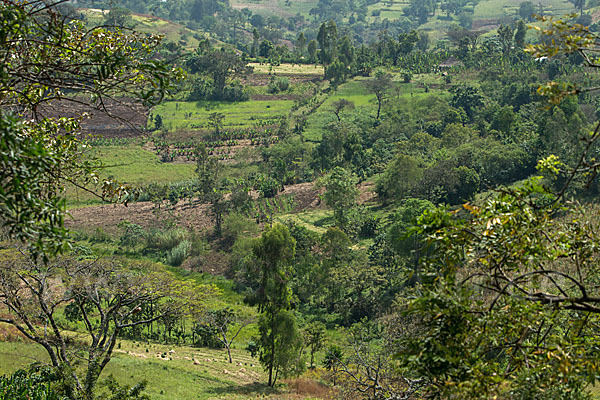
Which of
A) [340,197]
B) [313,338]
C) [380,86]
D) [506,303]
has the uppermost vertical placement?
[506,303]

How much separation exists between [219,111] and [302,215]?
83.9 feet

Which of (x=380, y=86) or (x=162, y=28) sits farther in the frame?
(x=162, y=28)

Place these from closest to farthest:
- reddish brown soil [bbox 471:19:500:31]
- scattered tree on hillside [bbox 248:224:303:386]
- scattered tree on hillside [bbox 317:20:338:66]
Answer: scattered tree on hillside [bbox 248:224:303:386] → scattered tree on hillside [bbox 317:20:338:66] → reddish brown soil [bbox 471:19:500:31]

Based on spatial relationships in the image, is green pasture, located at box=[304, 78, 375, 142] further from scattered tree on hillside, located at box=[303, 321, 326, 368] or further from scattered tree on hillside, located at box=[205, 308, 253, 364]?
scattered tree on hillside, located at box=[303, 321, 326, 368]

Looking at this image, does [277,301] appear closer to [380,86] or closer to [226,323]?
Answer: [226,323]

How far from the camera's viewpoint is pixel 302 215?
120 ft

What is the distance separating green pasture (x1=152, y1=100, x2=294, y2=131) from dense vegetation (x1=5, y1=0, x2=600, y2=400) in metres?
0.33

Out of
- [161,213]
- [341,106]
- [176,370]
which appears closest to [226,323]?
[176,370]

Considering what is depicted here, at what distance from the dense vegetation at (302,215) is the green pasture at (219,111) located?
0.33m

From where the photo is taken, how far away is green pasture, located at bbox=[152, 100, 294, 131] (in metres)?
54.6

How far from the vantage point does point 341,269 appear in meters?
27.5

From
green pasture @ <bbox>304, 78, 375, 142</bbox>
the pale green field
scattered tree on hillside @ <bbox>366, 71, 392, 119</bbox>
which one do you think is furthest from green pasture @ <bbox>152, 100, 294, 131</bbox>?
the pale green field

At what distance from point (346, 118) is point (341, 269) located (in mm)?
26572

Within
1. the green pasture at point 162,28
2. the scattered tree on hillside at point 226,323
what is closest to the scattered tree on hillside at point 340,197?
the scattered tree on hillside at point 226,323
